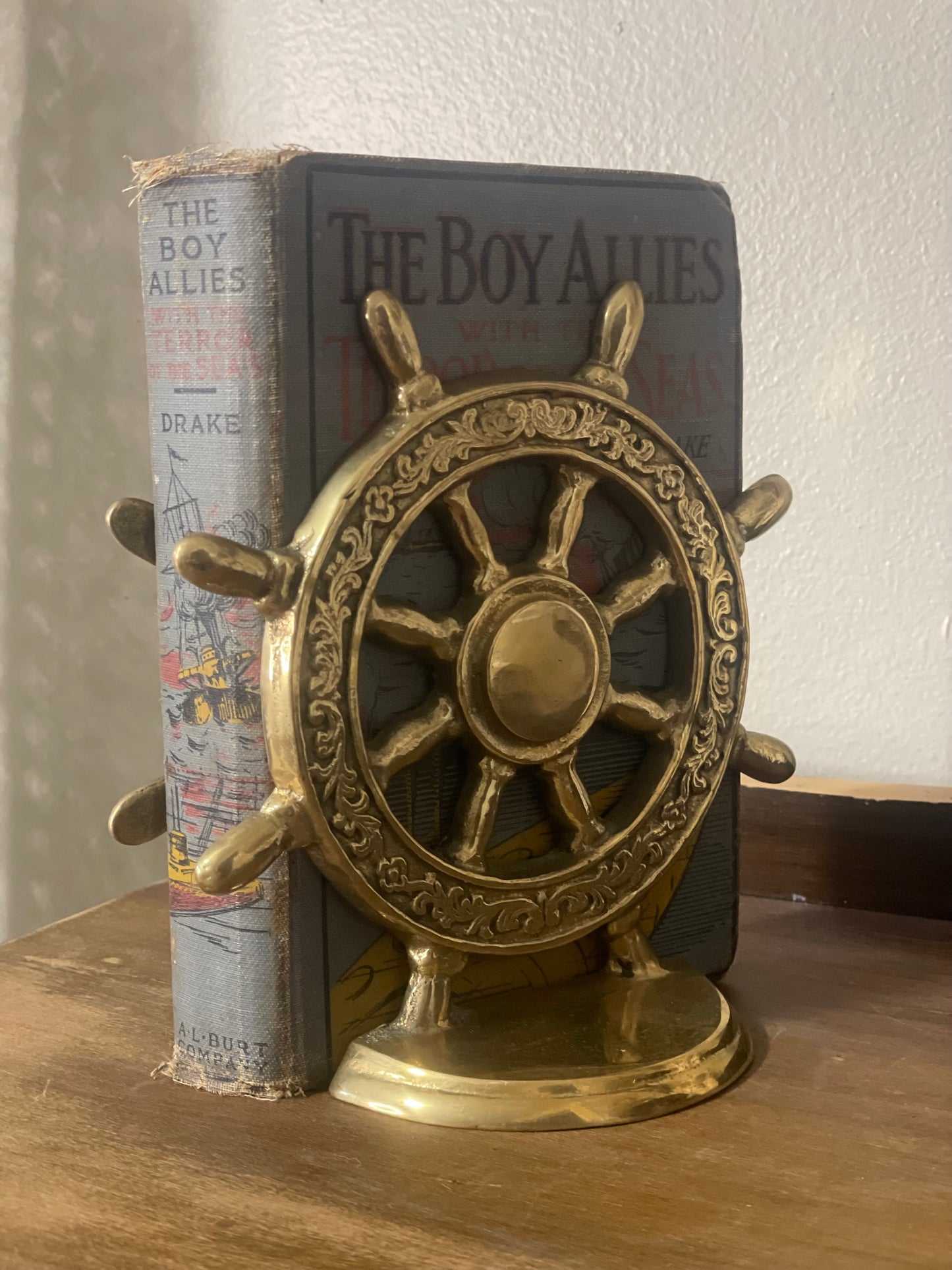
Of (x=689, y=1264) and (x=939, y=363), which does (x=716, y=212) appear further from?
(x=689, y=1264)

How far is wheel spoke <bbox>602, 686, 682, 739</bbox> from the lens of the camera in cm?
77

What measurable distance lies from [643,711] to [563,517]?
113 millimetres

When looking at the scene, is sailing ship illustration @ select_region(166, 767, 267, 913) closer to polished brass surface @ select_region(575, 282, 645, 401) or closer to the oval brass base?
the oval brass base

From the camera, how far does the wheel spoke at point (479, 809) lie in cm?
74

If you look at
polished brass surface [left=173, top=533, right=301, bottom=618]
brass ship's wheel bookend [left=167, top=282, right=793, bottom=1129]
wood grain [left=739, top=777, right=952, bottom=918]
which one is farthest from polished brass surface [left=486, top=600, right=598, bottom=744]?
wood grain [left=739, top=777, right=952, bottom=918]

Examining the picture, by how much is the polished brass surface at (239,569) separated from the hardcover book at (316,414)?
0.8 inches

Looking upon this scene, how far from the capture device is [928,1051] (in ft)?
2.53

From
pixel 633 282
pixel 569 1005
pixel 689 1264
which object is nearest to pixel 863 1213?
pixel 689 1264

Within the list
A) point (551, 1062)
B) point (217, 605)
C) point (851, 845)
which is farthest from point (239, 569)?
point (851, 845)

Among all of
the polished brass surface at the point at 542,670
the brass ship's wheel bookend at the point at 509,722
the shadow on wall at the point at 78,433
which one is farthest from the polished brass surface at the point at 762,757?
the shadow on wall at the point at 78,433

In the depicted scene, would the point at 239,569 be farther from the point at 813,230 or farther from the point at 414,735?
the point at 813,230

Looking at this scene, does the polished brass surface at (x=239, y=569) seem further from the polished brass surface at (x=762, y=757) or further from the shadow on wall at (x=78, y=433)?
the shadow on wall at (x=78, y=433)

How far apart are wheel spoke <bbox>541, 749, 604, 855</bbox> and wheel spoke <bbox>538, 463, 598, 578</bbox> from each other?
10cm

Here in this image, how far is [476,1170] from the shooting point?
65 cm
